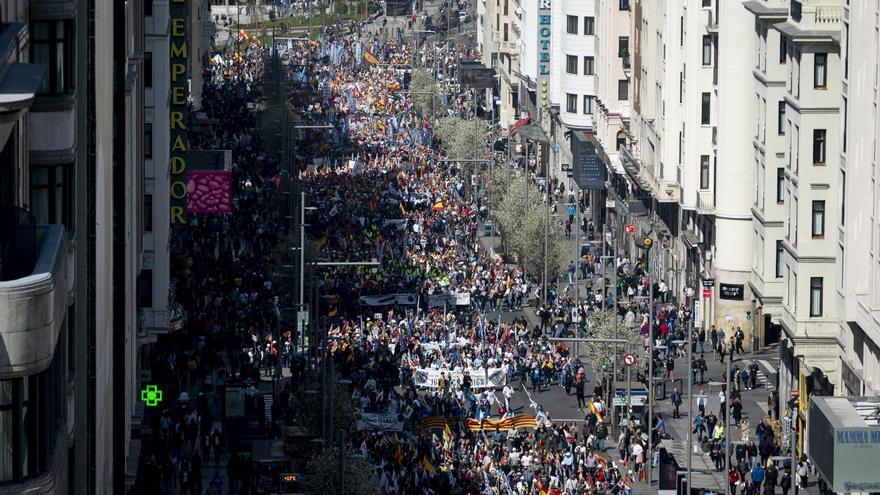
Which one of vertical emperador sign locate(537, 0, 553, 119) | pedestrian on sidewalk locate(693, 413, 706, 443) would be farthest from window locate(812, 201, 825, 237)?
vertical emperador sign locate(537, 0, 553, 119)

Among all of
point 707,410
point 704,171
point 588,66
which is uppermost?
→ point 588,66

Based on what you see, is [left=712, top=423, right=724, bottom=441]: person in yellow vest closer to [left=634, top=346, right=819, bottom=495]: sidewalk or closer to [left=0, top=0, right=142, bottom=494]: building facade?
[left=634, top=346, right=819, bottom=495]: sidewalk

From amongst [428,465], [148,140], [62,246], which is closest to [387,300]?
[148,140]

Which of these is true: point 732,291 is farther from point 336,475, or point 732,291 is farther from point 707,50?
point 336,475

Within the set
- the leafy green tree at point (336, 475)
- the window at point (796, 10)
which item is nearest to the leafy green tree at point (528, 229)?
the window at point (796, 10)

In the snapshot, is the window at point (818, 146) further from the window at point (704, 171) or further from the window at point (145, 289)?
the window at point (704, 171)

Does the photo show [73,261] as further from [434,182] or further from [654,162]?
[434,182]
